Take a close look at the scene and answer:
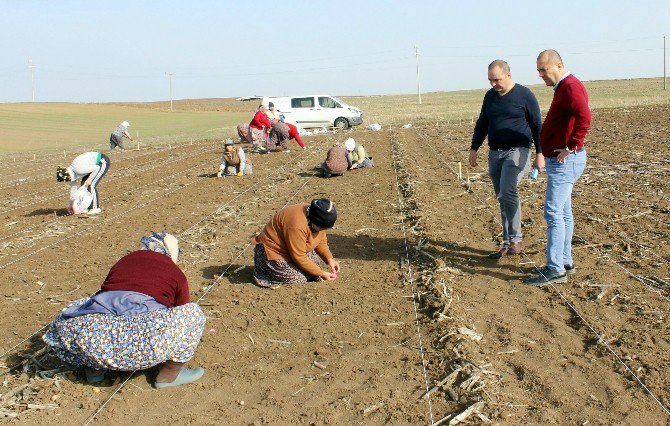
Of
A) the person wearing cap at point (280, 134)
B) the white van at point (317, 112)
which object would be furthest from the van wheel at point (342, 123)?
the person wearing cap at point (280, 134)

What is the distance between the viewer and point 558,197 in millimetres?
5480

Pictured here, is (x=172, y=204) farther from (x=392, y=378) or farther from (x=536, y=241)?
(x=392, y=378)

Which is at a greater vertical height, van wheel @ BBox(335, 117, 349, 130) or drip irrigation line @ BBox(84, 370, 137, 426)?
van wheel @ BBox(335, 117, 349, 130)

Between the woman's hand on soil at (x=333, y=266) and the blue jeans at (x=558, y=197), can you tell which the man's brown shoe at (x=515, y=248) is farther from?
the woman's hand on soil at (x=333, y=266)

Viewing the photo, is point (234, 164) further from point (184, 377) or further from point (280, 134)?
point (184, 377)

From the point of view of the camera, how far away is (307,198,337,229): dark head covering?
5.42 meters

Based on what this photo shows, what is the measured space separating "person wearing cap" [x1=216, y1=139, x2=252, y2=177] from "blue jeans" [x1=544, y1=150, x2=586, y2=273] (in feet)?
28.9

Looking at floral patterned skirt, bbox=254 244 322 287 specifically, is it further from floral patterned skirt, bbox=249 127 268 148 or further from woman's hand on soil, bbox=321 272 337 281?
floral patterned skirt, bbox=249 127 268 148

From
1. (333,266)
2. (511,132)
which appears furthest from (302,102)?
→ (333,266)

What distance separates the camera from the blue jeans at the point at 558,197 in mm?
5445

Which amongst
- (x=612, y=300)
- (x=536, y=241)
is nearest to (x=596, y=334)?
(x=612, y=300)

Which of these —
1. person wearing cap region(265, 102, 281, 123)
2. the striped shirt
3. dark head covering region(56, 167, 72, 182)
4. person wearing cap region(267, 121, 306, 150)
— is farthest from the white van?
dark head covering region(56, 167, 72, 182)

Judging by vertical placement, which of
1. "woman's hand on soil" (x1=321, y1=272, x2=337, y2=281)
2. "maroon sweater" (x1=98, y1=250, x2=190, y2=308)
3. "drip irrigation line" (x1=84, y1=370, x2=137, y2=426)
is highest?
"maroon sweater" (x1=98, y1=250, x2=190, y2=308)

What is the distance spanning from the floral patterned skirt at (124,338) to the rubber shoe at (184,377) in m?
0.20
